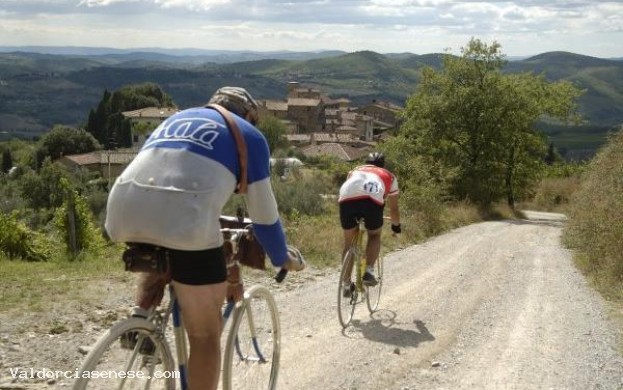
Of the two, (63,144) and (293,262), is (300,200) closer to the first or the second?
(293,262)

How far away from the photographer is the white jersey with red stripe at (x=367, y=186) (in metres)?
7.13

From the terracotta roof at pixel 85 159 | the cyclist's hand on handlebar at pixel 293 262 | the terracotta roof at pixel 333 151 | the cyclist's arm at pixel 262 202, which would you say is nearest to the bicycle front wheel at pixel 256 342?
the cyclist's hand on handlebar at pixel 293 262

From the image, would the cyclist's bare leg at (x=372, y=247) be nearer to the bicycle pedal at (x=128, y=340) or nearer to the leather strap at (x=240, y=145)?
the leather strap at (x=240, y=145)

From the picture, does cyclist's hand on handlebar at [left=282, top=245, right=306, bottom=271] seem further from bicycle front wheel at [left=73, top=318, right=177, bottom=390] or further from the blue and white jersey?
bicycle front wheel at [left=73, top=318, right=177, bottom=390]

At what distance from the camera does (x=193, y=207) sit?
296 centimetres

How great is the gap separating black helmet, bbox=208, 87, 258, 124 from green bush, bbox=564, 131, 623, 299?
24.6ft

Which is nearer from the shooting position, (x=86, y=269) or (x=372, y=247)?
(x=372, y=247)

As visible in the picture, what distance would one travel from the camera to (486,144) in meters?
36.2

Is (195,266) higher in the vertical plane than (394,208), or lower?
higher

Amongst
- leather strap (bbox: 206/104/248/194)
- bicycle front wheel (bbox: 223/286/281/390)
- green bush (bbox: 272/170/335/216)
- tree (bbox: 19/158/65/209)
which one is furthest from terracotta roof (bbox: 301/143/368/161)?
leather strap (bbox: 206/104/248/194)

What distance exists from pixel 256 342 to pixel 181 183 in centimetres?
166

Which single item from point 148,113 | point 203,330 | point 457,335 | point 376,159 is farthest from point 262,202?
point 148,113

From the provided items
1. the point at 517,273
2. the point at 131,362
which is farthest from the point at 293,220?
the point at 131,362

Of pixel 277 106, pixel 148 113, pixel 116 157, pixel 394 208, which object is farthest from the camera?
pixel 277 106
